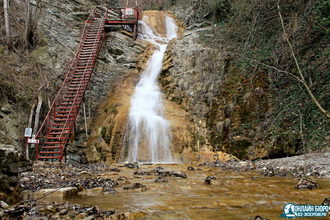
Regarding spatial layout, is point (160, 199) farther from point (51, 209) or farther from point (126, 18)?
point (126, 18)

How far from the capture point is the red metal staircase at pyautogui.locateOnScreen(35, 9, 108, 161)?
29.6 feet

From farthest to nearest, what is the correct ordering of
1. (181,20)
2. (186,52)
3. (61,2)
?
(181,20), (61,2), (186,52)

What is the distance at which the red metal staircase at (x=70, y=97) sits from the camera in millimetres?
9008

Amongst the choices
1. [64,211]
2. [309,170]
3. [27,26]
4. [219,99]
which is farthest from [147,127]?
[27,26]

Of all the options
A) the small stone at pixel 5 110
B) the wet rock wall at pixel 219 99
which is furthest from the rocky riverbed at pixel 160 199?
the small stone at pixel 5 110

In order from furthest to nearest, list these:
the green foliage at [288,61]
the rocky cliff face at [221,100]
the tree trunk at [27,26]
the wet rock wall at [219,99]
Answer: the tree trunk at [27,26] < the wet rock wall at [219,99] < the rocky cliff face at [221,100] < the green foliage at [288,61]

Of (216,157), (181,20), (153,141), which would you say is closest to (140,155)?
(153,141)

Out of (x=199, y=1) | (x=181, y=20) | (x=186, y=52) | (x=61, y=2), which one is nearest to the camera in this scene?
(x=186, y=52)

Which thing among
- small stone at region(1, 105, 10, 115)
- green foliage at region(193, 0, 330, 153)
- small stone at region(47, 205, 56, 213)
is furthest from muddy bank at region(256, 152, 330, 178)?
small stone at region(1, 105, 10, 115)

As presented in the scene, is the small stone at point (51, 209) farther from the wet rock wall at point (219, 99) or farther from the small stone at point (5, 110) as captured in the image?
the wet rock wall at point (219, 99)

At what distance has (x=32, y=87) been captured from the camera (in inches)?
390

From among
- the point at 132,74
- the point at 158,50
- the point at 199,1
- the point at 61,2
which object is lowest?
the point at 132,74

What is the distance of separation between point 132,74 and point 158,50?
332 centimetres

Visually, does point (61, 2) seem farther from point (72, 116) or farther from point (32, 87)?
point (72, 116)
